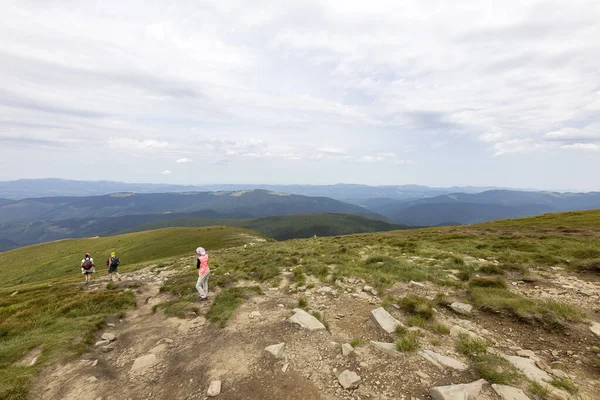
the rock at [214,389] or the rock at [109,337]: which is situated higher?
the rock at [214,389]

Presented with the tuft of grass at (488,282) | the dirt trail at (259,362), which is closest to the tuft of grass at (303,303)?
the dirt trail at (259,362)

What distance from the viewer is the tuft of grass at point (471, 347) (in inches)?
340

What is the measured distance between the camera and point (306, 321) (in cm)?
1123

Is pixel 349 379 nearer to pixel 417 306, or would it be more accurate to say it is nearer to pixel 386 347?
pixel 386 347

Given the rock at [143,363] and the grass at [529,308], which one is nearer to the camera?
the rock at [143,363]

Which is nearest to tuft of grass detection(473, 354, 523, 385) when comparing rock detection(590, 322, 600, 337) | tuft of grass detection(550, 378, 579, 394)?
tuft of grass detection(550, 378, 579, 394)

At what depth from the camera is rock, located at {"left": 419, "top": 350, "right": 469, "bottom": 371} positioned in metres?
7.89

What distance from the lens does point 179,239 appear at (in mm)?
96688

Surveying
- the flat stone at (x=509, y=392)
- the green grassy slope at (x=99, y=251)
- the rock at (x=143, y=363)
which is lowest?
the green grassy slope at (x=99, y=251)

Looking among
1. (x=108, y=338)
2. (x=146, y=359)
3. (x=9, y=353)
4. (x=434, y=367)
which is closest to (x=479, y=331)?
(x=434, y=367)

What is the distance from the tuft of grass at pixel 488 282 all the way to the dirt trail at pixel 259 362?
3.81m

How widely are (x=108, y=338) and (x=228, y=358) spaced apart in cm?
737

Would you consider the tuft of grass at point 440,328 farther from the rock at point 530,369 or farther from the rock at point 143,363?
the rock at point 143,363

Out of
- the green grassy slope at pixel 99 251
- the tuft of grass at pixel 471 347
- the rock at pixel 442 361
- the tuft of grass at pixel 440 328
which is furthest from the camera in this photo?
the green grassy slope at pixel 99 251
